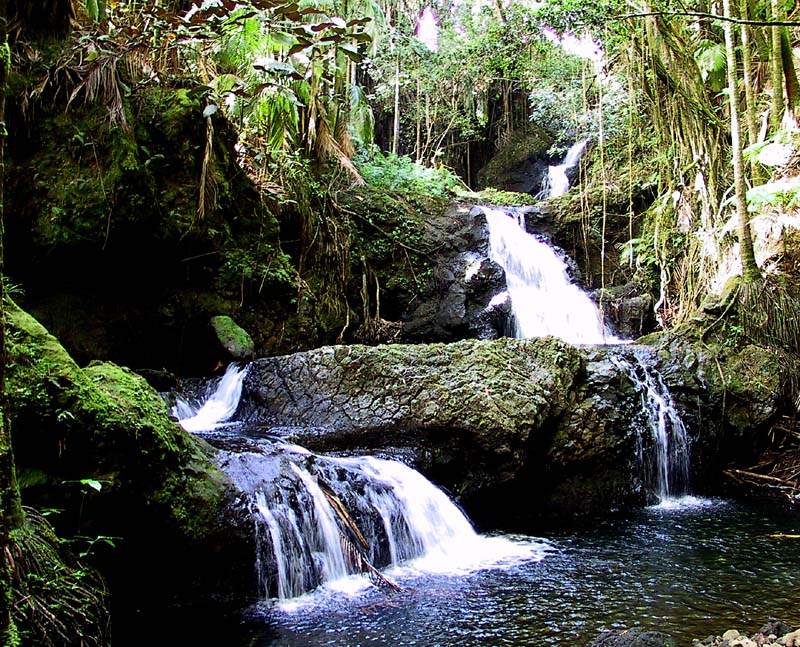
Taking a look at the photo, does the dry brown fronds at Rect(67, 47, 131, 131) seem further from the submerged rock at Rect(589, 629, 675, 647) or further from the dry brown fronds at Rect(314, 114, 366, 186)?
the submerged rock at Rect(589, 629, 675, 647)

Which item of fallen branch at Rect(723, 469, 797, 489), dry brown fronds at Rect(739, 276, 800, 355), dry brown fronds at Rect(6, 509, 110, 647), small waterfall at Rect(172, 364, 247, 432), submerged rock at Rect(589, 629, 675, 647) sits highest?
dry brown fronds at Rect(739, 276, 800, 355)

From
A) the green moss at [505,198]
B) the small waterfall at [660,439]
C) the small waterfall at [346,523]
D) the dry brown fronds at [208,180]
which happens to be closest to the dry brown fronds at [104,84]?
the dry brown fronds at [208,180]

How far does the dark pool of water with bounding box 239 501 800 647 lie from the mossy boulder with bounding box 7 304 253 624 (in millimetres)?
565

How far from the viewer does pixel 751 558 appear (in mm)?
5289

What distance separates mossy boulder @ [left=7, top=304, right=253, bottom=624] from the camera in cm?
352

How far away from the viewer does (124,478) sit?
12.7 ft

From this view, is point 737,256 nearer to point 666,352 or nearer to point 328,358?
point 666,352

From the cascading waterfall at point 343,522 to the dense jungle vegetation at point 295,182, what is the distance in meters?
0.90

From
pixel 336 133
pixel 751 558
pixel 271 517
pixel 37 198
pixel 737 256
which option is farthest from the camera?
pixel 336 133

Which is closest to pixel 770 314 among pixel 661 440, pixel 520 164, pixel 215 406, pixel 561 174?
pixel 661 440

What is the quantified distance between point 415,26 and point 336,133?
1241 cm

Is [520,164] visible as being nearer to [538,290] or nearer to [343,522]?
[538,290]

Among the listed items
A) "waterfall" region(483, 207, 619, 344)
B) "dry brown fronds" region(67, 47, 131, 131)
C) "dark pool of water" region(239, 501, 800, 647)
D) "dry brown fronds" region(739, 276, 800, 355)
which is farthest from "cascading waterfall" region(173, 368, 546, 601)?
"waterfall" region(483, 207, 619, 344)

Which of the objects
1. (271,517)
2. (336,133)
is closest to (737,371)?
(271,517)
